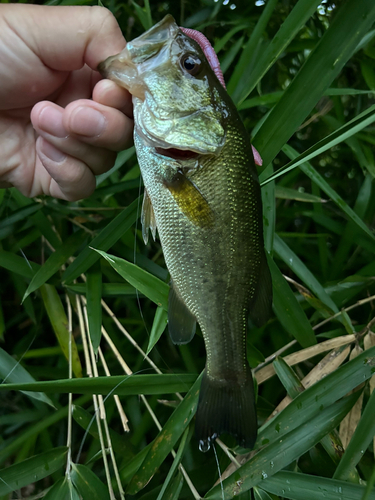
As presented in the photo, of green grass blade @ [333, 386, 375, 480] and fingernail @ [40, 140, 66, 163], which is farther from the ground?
fingernail @ [40, 140, 66, 163]

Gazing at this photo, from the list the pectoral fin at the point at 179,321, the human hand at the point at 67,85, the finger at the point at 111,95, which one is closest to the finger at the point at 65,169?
the human hand at the point at 67,85

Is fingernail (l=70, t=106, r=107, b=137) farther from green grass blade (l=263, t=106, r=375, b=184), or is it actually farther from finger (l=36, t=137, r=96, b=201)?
green grass blade (l=263, t=106, r=375, b=184)

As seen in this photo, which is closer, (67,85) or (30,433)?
(67,85)

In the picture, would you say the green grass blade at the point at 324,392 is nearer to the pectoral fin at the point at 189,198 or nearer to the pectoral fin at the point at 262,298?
the pectoral fin at the point at 262,298

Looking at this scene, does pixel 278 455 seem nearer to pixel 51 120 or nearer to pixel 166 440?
pixel 166 440

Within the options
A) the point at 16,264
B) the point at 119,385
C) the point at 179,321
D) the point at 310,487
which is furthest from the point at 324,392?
the point at 16,264

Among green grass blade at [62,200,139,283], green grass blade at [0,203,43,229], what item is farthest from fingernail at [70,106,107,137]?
green grass blade at [0,203,43,229]

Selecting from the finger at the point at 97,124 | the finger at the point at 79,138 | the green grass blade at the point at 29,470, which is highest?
the finger at the point at 97,124
